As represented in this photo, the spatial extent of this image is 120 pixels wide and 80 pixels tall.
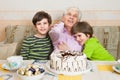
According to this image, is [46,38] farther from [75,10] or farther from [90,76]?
[90,76]

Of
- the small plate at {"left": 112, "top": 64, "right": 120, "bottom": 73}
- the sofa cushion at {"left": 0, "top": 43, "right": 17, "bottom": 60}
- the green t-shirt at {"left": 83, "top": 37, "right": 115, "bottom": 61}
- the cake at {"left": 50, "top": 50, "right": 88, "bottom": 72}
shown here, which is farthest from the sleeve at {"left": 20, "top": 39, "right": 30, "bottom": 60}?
the small plate at {"left": 112, "top": 64, "right": 120, "bottom": 73}

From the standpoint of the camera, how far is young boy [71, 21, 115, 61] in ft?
6.61

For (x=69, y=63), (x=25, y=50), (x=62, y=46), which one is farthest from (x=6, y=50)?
(x=69, y=63)

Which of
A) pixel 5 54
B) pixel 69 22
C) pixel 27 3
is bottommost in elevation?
pixel 5 54

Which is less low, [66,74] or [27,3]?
[27,3]

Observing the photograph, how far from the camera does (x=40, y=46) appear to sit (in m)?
2.26

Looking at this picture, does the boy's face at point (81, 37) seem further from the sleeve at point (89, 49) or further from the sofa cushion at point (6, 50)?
the sofa cushion at point (6, 50)

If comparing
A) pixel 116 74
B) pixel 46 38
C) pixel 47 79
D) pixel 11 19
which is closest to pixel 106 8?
pixel 46 38

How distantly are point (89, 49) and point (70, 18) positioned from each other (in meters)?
0.50

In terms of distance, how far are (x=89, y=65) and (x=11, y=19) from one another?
1408mm

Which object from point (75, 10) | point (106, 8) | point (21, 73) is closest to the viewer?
point (21, 73)

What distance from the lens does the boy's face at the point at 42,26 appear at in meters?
2.24

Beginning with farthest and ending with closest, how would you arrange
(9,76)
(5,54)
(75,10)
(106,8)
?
(106,8)
(75,10)
(5,54)
(9,76)

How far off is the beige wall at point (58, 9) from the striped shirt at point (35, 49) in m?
0.50
